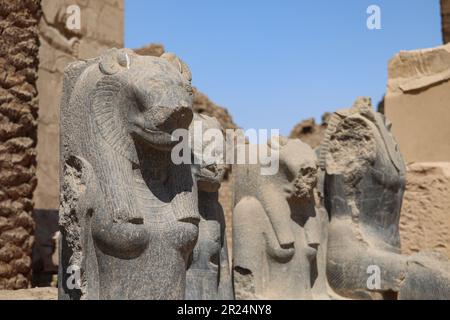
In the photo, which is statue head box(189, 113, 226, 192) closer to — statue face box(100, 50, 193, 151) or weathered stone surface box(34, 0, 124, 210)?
statue face box(100, 50, 193, 151)

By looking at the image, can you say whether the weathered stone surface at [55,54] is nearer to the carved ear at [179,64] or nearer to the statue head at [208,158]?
the statue head at [208,158]

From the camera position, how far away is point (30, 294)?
5.77 meters

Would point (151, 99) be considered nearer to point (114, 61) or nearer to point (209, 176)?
point (114, 61)

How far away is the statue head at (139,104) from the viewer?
10.4 feet

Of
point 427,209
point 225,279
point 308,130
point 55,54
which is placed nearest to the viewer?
point 225,279

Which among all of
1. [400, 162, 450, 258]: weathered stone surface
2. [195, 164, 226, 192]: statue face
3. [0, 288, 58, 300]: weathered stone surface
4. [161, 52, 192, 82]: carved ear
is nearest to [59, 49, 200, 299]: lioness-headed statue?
[161, 52, 192, 82]: carved ear

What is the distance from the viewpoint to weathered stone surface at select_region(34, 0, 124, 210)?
28.0ft

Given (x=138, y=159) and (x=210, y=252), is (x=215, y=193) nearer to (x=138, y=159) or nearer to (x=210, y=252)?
(x=210, y=252)

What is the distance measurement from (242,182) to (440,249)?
8.11 feet

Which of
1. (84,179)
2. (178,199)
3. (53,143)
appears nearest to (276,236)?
(178,199)

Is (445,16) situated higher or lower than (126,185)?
higher

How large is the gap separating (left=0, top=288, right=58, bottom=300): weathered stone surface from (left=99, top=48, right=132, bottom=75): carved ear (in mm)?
2686

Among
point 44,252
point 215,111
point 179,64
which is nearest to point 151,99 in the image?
point 179,64

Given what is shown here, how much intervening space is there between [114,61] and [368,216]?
231 cm
